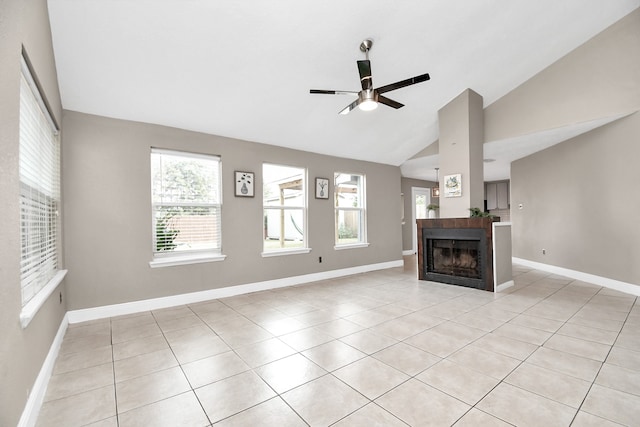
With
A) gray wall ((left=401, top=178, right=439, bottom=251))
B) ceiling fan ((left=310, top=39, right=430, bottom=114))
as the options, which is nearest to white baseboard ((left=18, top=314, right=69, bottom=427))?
ceiling fan ((left=310, top=39, right=430, bottom=114))

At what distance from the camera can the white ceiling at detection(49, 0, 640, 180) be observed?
2.63 metres

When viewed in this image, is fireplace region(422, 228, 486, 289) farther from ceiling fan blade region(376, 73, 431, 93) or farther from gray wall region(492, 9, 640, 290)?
ceiling fan blade region(376, 73, 431, 93)

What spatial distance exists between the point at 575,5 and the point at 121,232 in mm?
6269

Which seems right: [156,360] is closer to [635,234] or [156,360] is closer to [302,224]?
[302,224]

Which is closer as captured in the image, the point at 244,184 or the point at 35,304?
the point at 35,304

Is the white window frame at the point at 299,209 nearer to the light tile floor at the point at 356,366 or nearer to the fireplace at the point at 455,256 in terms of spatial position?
the light tile floor at the point at 356,366

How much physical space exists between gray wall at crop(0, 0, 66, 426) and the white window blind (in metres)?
0.31

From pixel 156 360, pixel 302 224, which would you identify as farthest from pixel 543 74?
pixel 156 360

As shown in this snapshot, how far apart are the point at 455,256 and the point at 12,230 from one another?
525cm

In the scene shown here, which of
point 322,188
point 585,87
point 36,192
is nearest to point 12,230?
point 36,192

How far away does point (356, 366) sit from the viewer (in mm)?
2236

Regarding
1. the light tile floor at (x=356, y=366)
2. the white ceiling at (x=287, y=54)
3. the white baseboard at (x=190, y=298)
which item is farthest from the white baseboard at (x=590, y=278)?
the white baseboard at (x=190, y=298)

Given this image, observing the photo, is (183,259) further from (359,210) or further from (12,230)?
(359,210)

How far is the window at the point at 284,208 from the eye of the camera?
4910 millimetres
